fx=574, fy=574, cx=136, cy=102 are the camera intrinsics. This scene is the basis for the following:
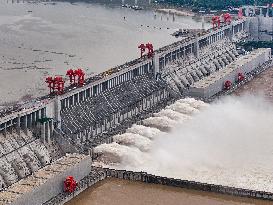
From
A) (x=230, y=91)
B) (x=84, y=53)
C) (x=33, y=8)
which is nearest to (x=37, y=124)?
(x=230, y=91)

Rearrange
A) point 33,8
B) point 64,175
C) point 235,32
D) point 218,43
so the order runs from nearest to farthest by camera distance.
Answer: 1. point 64,175
2. point 218,43
3. point 235,32
4. point 33,8

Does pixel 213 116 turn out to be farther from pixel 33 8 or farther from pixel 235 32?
pixel 33 8

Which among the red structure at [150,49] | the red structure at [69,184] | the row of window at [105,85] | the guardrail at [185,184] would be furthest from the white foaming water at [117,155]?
the red structure at [150,49]

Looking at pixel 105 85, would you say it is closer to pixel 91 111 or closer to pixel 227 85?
pixel 91 111

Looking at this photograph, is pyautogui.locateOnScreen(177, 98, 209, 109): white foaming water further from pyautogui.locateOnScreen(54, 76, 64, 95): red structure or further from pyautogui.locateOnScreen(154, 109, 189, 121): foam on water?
pyautogui.locateOnScreen(54, 76, 64, 95): red structure

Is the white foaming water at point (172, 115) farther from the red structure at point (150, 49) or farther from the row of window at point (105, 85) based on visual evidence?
the red structure at point (150, 49)

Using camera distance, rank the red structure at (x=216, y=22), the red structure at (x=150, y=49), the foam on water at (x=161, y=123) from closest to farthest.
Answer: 1. the foam on water at (x=161, y=123)
2. the red structure at (x=150, y=49)
3. the red structure at (x=216, y=22)
